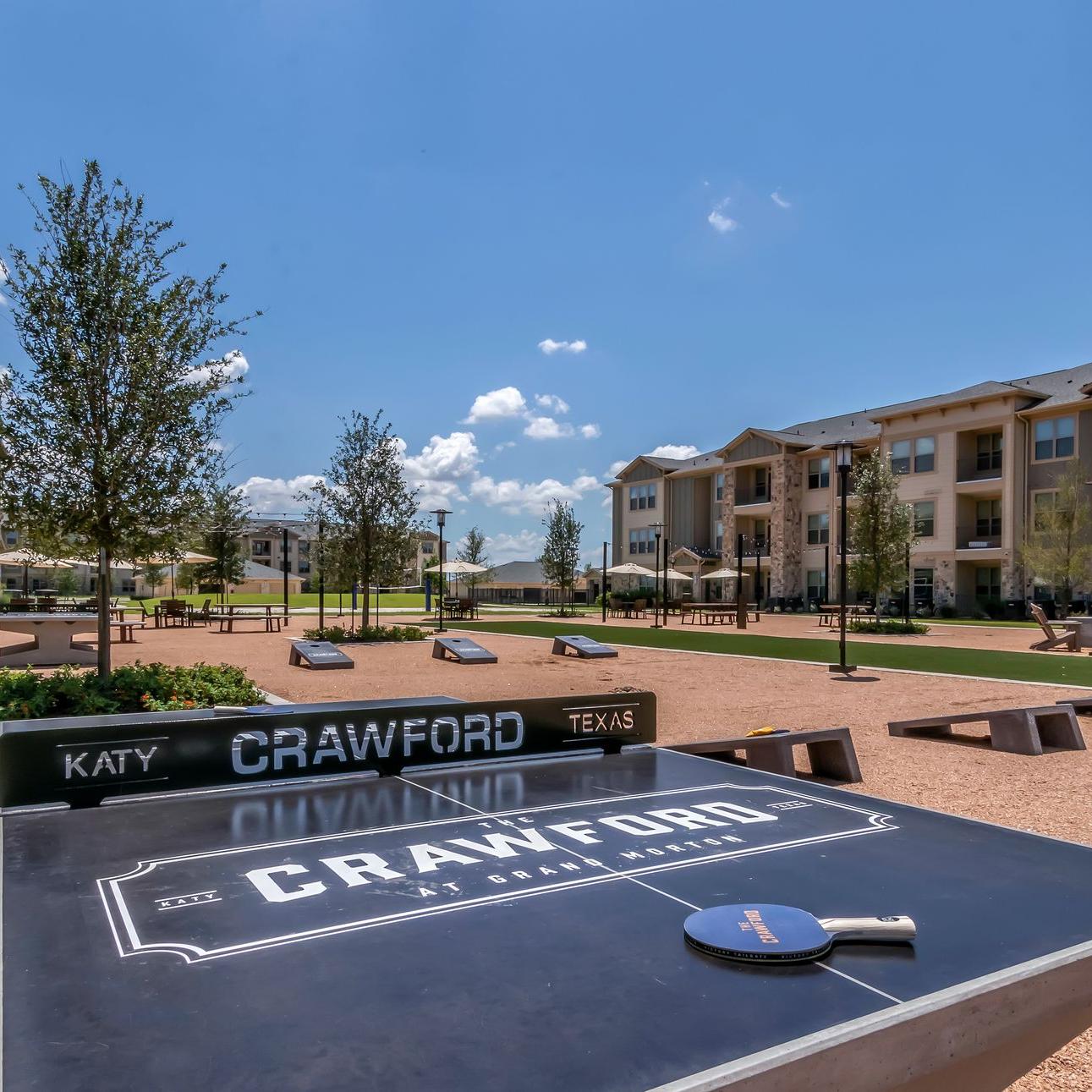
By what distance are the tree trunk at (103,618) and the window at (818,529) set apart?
146 ft

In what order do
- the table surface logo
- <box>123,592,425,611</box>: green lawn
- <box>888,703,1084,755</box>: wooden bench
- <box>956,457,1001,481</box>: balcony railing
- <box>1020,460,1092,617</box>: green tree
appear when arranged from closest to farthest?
1. the table surface logo
2. <box>888,703,1084,755</box>: wooden bench
3. <box>1020,460,1092,617</box>: green tree
4. <box>956,457,1001,481</box>: balcony railing
5. <box>123,592,425,611</box>: green lawn

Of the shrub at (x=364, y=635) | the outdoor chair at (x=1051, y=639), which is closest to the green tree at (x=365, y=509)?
the shrub at (x=364, y=635)

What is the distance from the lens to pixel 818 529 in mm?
51469

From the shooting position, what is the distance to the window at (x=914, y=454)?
44219 millimetres

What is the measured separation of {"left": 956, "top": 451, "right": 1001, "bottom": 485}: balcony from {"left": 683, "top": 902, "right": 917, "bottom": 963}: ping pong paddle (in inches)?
1737

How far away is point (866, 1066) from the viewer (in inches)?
88.2

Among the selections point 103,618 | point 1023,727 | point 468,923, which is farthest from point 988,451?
point 468,923

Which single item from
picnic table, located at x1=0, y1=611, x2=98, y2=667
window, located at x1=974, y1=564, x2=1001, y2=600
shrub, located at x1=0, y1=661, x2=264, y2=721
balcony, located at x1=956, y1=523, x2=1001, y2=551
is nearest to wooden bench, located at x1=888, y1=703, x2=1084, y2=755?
shrub, located at x1=0, y1=661, x2=264, y2=721

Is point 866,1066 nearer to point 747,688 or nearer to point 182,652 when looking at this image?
point 747,688

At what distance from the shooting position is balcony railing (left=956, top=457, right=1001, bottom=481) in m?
42.7

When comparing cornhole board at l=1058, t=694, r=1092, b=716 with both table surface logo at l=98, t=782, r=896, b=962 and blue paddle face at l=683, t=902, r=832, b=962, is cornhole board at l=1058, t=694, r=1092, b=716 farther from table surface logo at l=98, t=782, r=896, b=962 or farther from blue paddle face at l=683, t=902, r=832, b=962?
blue paddle face at l=683, t=902, r=832, b=962

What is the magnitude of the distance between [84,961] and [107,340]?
989cm

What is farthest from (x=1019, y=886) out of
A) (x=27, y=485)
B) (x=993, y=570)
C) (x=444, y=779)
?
(x=993, y=570)

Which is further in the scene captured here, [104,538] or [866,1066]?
[104,538]
